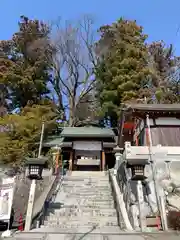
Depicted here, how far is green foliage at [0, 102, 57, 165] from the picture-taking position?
17.6 metres

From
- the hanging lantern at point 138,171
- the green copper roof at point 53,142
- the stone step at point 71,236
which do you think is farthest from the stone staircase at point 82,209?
the green copper roof at point 53,142

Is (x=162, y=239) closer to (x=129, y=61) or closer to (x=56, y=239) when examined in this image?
(x=56, y=239)

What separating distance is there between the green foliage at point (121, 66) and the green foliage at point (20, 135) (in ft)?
24.3

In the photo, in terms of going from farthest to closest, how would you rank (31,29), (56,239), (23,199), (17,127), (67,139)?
(31,29)
(67,139)
(17,127)
(23,199)
(56,239)

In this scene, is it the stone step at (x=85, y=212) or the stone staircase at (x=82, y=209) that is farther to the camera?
the stone step at (x=85, y=212)

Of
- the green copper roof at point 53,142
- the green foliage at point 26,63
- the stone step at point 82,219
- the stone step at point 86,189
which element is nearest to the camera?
the stone step at point 82,219

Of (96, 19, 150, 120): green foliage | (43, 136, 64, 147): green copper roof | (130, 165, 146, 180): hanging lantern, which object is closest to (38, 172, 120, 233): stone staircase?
(130, 165, 146, 180): hanging lantern

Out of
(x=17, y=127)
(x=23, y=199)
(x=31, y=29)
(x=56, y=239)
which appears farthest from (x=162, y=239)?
(x=31, y=29)

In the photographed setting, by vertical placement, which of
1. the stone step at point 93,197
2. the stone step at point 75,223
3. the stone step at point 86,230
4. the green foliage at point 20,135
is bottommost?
the stone step at point 86,230

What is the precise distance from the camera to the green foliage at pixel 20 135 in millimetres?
17594

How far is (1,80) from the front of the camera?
26.1 metres

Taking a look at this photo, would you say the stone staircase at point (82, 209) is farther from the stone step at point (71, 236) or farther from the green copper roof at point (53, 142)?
the green copper roof at point (53, 142)

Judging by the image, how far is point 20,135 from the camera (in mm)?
19453

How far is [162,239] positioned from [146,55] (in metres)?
23.3
